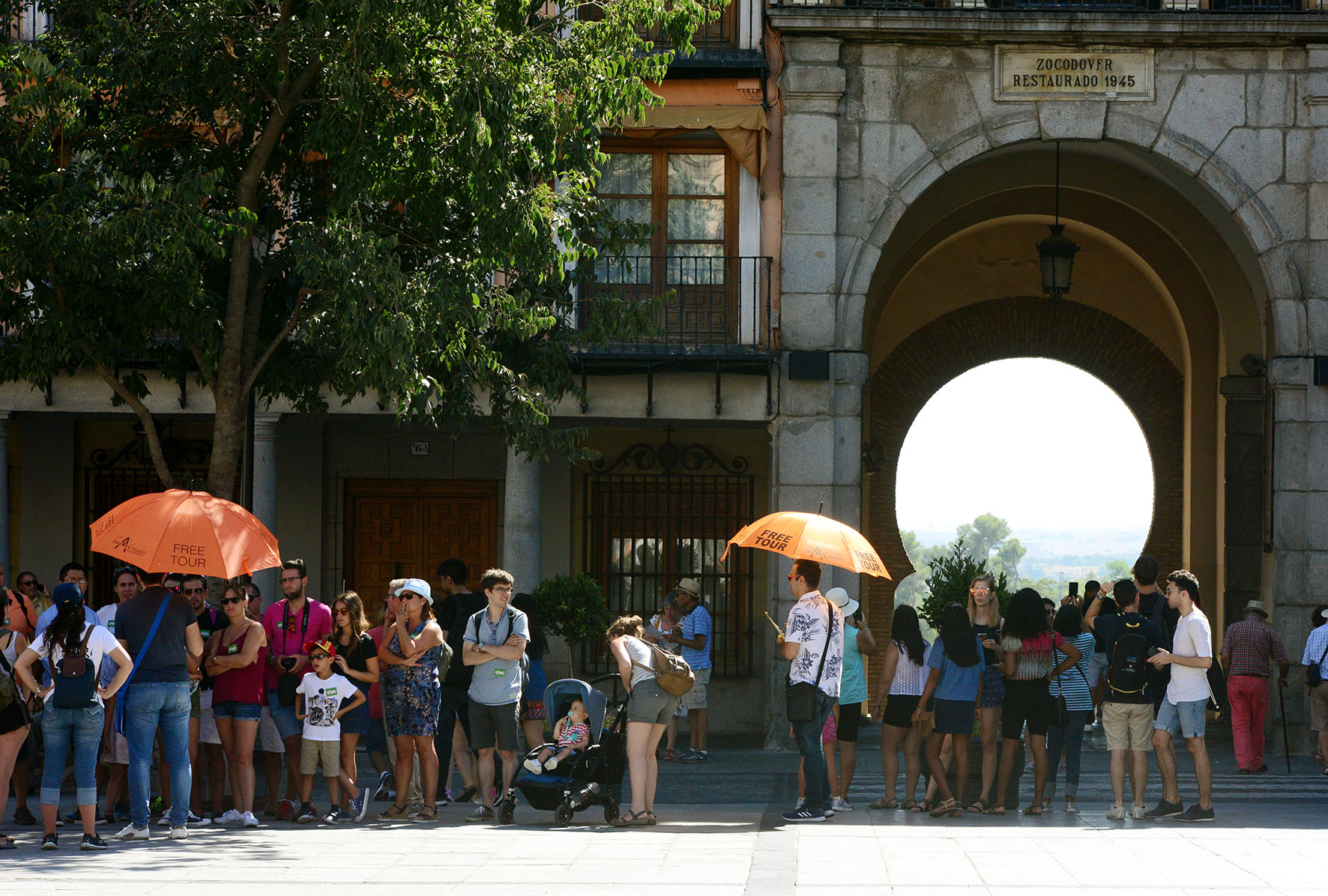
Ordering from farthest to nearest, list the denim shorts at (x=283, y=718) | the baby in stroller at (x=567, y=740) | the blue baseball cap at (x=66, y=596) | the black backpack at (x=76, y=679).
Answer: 1. the denim shorts at (x=283, y=718)
2. the baby in stroller at (x=567, y=740)
3. the blue baseball cap at (x=66, y=596)
4. the black backpack at (x=76, y=679)

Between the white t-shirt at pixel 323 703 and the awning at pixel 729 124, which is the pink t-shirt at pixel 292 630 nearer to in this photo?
the white t-shirt at pixel 323 703

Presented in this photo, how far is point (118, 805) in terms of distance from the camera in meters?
11.1

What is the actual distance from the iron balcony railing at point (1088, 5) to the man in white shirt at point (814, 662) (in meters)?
6.89

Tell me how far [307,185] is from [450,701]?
443cm

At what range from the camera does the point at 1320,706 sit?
14242 mm

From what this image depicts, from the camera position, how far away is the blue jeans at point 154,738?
9703 millimetres

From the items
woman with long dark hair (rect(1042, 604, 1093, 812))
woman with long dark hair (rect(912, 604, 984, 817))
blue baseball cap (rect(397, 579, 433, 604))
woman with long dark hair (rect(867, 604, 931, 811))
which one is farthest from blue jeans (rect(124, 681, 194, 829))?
woman with long dark hair (rect(1042, 604, 1093, 812))

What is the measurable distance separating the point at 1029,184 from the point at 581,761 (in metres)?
10.9

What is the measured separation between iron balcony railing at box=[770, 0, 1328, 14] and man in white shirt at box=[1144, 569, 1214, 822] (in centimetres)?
684

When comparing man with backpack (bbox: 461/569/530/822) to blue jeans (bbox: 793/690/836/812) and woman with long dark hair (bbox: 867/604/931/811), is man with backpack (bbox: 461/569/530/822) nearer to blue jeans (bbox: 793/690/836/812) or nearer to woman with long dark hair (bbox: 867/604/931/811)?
blue jeans (bbox: 793/690/836/812)

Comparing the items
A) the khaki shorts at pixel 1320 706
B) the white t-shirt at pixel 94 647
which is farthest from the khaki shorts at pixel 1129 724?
the white t-shirt at pixel 94 647

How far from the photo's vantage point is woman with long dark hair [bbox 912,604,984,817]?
11.1 m

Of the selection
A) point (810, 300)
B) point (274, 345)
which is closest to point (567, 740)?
point (274, 345)

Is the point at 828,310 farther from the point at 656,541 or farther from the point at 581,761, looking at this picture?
the point at 581,761
